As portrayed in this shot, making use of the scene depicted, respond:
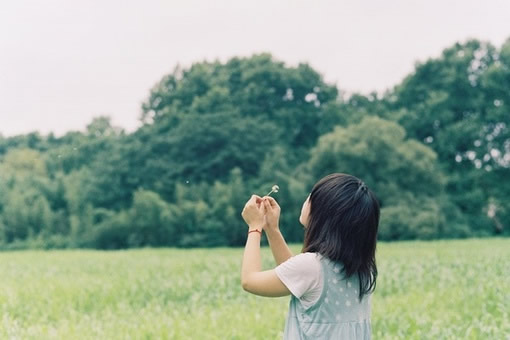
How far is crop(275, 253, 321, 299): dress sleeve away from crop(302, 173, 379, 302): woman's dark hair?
64 millimetres

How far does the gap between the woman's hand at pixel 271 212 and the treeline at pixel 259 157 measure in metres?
22.7

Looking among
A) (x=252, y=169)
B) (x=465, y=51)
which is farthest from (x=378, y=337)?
(x=465, y=51)

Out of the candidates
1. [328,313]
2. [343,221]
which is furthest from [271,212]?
[328,313]

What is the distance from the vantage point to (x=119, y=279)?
9680 mm

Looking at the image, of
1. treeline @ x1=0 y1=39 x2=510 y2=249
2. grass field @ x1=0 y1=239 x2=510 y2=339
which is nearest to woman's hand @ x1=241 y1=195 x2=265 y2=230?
grass field @ x1=0 y1=239 x2=510 y2=339

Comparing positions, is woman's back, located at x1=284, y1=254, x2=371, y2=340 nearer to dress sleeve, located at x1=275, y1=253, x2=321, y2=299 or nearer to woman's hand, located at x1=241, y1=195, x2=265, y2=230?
dress sleeve, located at x1=275, y1=253, x2=321, y2=299

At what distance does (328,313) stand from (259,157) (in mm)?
26477

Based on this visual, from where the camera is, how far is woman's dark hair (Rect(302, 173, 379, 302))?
2.20m

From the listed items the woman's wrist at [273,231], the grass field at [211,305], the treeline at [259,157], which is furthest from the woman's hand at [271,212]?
the treeline at [259,157]

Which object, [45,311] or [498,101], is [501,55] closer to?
[498,101]

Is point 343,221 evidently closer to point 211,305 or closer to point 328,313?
point 328,313

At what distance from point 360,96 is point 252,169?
6758 millimetres

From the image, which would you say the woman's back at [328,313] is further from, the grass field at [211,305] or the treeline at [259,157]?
the treeline at [259,157]

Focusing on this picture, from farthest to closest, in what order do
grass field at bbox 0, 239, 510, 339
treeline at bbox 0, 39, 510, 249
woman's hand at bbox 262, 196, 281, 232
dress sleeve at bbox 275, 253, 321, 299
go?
1. treeline at bbox 0, 39, 510, 249
2. grass field at bbox 0, 239, 510, 339
3. woman's hand at bbox 262, 196, 281, 232
4. dress sleeve at bbox 275, 253, 321, 299
